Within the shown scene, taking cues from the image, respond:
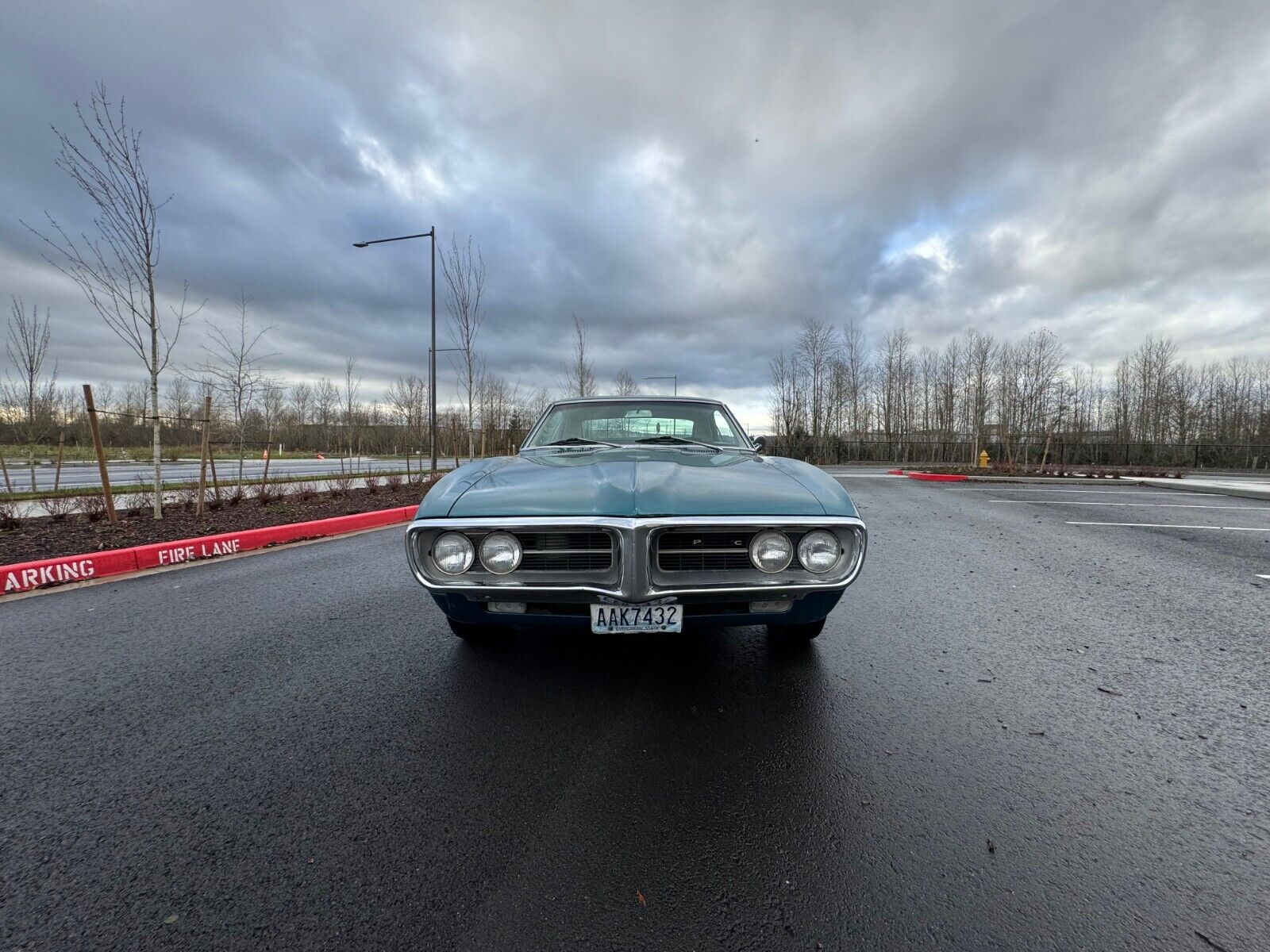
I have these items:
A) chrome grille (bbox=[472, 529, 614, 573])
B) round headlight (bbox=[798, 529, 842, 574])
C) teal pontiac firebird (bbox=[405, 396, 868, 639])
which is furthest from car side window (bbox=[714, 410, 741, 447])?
chrome grille (bbox=[472, 529, 614, 573])

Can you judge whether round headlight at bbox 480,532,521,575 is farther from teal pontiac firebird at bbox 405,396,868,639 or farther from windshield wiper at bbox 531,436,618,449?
windshield wiper at bbox 531,436,618,449

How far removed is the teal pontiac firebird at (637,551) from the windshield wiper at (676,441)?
0.98 meters

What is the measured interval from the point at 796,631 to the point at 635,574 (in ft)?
4.01

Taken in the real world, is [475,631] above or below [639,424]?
below

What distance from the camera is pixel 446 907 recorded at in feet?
4.21

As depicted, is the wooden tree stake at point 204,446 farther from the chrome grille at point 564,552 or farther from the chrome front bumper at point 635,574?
the chrome grille at point 564,552

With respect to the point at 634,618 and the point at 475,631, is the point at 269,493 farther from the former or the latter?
the point at 634,618

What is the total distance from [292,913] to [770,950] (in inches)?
45.1

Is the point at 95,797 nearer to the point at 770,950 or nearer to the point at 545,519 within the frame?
the point at 545,519

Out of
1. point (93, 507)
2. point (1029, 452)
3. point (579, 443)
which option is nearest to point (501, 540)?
point (579, 443)

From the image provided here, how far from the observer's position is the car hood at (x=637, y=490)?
78.7 inches

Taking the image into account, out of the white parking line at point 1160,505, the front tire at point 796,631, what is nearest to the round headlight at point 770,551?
the front tire at point 796,631

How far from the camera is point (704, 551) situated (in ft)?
6.59

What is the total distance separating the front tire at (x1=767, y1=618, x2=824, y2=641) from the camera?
2.65m
